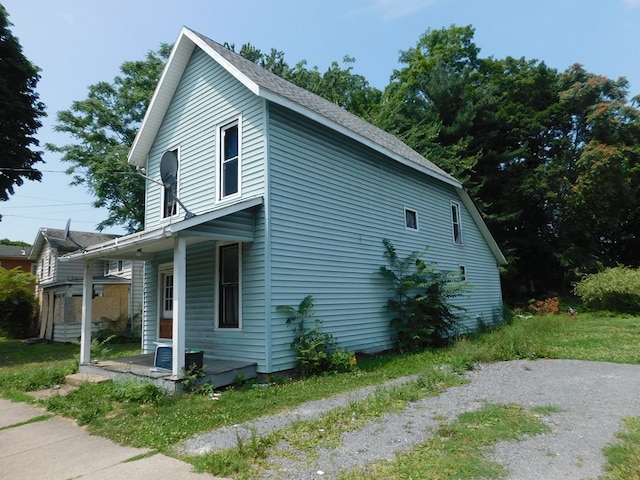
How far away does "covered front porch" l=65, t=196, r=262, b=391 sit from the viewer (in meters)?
6.91

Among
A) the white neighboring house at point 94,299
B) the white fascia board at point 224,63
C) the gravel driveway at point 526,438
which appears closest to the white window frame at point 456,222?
the gravel driveway at point 526,438

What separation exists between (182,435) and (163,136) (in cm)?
900

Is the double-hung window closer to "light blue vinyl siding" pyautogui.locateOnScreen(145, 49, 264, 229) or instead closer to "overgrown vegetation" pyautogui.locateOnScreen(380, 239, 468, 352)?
"light blue vinyl siding" pyautogui.locateOnScreen(145, 49, 264, 229)

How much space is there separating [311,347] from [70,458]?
4460 millimetres

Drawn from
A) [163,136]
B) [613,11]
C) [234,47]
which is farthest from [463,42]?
[163,136]

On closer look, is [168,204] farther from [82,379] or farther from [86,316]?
[82,379]

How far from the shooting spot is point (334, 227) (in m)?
9.80

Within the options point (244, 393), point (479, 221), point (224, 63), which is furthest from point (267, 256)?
point (479, 221)

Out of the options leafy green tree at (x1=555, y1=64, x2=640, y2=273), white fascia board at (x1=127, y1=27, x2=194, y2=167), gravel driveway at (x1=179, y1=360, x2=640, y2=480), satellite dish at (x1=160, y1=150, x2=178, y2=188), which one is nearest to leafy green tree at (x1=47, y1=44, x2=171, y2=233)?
white fascia board at (x1=127, y1=27, x2=194, y2=167)

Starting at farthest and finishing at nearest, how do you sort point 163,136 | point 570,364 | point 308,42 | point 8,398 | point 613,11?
point 308,42 → point 163,136 → point 613,11 → point 570,364 → point 8,398

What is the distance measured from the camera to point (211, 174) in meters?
9.78

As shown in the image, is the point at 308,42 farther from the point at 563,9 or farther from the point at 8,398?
the point at 8,398

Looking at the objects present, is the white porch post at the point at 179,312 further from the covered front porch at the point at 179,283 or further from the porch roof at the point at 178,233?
the porch roof at the point at 178,233

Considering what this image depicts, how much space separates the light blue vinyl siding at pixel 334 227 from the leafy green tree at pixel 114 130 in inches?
601
